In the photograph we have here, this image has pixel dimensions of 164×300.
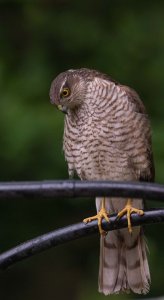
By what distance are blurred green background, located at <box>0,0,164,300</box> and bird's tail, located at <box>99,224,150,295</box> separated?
0.61 m

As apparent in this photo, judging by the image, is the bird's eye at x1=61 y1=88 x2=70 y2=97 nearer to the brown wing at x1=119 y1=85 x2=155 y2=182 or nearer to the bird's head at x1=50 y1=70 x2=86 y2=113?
the bird's head at x1=50 y1=70 x2=86 y2=113

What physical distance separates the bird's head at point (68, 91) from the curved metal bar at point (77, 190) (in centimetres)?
209

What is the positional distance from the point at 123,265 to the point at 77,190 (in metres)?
2.43

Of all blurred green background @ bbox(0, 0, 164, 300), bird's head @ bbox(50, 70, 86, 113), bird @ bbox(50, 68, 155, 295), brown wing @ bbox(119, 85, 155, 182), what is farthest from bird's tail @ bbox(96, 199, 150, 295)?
bird's head @ bbox(50, 70, 86, 113)

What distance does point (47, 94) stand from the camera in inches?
227

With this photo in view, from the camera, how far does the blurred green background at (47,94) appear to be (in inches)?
213

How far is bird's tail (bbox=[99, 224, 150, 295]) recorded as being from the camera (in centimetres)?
448

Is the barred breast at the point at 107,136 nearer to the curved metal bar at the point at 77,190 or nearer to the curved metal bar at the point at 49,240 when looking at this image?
the curved metal bar at the point at 49,240

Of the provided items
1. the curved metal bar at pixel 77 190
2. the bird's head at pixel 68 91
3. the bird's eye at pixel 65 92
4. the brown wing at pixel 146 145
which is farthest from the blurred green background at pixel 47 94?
the curved metal bar at pixel 77 190

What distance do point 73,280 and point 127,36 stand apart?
6.12ft

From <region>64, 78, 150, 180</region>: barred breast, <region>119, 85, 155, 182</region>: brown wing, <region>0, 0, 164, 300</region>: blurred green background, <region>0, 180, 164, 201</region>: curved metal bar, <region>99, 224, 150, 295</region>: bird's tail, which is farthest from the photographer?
<region>0, 0, 164, 300</region>: blurred green background

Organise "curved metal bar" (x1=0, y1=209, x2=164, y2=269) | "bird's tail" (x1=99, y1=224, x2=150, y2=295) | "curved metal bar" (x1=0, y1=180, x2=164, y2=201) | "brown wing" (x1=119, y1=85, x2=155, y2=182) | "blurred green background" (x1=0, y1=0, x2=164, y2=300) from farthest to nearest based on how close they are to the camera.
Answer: "blurred green background" (x1=0, y1=0, x2=164, y2=300) → "brown wing" (x1=119, y1=85, x2=155, y2=182) → "bird's tail" (x1=99, y1=224, x2=150, y2=295) → "curved metal bar" (x1=0, y1=209, x2=164, y2=269) → "curved metal bar" (x1=0, y1=180, x2=164, y2=201)

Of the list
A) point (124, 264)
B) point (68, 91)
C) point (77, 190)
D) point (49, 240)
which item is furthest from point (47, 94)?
point (77, 190)

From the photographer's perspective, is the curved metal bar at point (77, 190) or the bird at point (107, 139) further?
the bird at point (107, 139)
